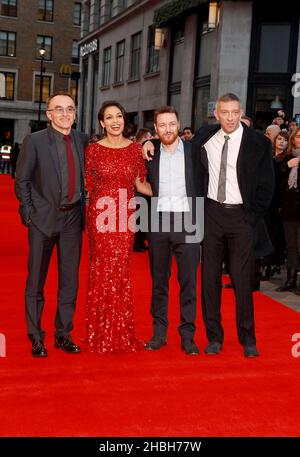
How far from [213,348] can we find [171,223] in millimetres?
1142

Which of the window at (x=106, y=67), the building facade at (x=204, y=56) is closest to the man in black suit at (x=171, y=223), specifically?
the building facade at (x=204, y=56)

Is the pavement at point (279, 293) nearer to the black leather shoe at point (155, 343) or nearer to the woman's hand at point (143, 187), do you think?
the black leather shoe at point (155, 343)

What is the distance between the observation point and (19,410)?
3926 mm

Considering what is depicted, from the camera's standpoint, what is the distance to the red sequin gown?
507 cm

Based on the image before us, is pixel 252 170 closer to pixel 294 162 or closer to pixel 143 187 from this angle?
pixel 143 187

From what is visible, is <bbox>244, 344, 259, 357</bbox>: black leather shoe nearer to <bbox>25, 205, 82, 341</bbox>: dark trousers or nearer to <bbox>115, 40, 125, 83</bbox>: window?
<bbox>25, 205, 82, 341</bbox>: dark trousers

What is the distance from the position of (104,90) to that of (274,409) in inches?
1112

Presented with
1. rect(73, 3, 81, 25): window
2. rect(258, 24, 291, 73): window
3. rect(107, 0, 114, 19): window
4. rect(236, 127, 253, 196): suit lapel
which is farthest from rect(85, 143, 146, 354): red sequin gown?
rect(73, 3, 81, 25): window

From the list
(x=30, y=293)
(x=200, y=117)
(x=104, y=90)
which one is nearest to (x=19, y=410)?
(x=30, y=293)

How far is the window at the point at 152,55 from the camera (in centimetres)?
2419

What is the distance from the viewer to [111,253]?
5.21 meters

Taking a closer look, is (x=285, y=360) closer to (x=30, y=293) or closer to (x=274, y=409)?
(x=274, y=409)
